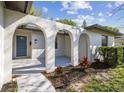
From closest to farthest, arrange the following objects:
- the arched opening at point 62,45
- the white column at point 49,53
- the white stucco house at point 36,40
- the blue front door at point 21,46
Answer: the white stucco house at point 36,40
the white column at point 49,53
the blue front door at point 21,46
the arched opening at point 62,45

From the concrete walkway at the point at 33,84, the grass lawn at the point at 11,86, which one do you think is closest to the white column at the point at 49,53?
the concrete walkway at the point at 33,84

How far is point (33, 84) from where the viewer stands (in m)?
6.86

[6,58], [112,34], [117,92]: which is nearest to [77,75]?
[117,92]

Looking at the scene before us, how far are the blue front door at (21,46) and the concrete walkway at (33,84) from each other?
7.21 meters

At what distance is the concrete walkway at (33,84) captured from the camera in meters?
6.26

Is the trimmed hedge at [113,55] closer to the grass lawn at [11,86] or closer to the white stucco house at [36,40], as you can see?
the white stucco house at [36,40]

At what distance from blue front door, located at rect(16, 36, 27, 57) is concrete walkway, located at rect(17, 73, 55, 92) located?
7.21m

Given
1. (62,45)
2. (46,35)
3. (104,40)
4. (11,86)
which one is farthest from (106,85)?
(62,45)

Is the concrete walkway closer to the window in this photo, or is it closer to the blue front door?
the blue front door

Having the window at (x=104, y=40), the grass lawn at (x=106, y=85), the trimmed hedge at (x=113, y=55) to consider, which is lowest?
the grass lawn at (x=106, y=85)

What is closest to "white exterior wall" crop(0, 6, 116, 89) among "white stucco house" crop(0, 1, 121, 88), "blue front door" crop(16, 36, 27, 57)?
"white stucco house" crop(0, 1, 121, 88)

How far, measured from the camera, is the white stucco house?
24.5 ft

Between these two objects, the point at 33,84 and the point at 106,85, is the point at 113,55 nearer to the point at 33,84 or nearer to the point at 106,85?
the point at 106,85

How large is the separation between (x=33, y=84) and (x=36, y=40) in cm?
949
